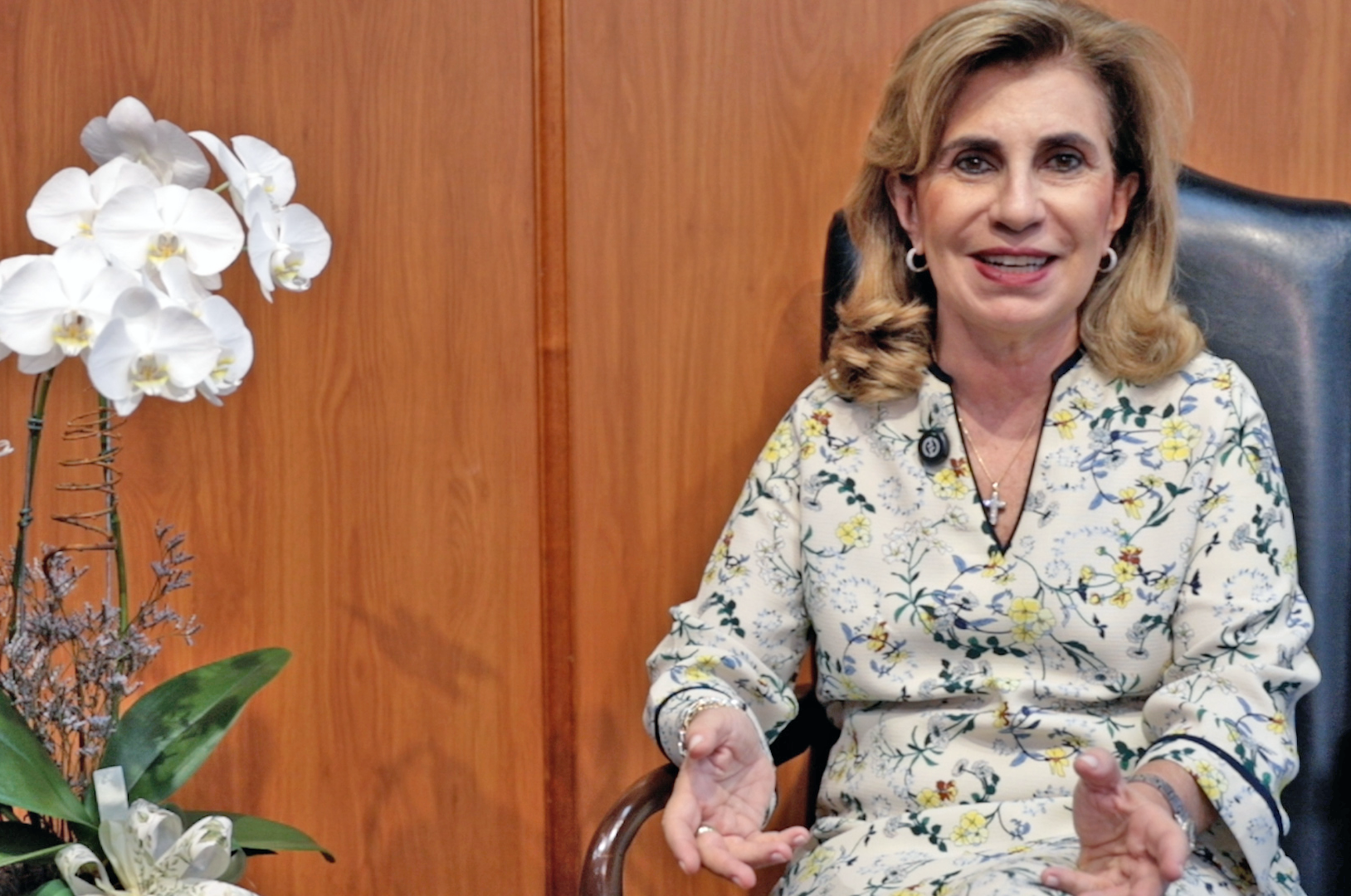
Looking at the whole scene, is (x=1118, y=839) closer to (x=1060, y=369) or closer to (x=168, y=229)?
(x=1060, y=369)

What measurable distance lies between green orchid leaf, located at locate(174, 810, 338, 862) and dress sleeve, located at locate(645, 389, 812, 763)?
15.0 inches

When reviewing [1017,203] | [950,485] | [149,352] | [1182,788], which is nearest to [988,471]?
[950,485]

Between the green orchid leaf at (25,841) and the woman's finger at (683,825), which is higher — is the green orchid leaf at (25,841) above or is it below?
above

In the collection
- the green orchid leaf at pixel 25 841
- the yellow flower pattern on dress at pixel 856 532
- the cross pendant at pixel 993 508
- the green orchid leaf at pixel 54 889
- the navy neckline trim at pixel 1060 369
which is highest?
the navy neckline trim at pixel 1060 369

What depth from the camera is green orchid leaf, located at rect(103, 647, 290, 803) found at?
4.17ft

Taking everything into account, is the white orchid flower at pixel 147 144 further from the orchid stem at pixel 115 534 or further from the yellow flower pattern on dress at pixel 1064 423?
the yellow flower pattern on dress at pixel 1064 423

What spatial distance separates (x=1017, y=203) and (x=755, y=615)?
0.52 m

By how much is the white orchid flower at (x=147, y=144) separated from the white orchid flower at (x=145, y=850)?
1.59 feet

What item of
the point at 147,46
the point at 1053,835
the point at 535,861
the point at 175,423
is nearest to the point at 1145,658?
the point at 1053,835

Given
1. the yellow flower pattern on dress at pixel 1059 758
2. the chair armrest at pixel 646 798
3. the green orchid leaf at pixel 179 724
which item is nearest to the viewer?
the green orchid leaf at pixel 179 724

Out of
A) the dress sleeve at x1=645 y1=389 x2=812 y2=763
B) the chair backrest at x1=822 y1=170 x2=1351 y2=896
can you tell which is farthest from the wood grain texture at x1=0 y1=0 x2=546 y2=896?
the chair backrest at x1=822 y1=170 x2=1351 y2=896

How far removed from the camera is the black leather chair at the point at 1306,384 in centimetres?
153

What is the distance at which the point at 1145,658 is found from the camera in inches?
59.1

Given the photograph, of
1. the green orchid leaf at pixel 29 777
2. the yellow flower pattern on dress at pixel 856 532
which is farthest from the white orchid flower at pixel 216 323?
the yellow flower pattern on dress at pixel 856 532
